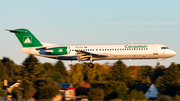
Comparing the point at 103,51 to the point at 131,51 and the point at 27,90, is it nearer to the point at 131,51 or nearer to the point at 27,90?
the point at 131,51

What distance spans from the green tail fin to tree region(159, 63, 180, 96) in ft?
71.8

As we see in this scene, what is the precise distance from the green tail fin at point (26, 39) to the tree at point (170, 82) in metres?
21.9

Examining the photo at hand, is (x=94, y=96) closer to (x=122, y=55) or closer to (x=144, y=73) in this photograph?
(x=122, y=55)

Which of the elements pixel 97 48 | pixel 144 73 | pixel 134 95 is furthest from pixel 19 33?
pixel 144 73

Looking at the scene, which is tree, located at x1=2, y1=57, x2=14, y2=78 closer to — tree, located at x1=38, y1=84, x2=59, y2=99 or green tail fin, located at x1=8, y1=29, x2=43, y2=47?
tree, located at x1=38, y1=84, x2=59, y2=99

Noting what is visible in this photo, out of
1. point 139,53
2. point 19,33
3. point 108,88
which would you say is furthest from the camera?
point 108,88

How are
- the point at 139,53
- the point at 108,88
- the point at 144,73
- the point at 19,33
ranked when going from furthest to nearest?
the point at 144,73, the point at 108,88, the point at 19,33, the point at 139,53

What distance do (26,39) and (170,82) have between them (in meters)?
25.5

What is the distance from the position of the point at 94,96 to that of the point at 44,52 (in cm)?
968

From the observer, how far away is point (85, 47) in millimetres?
41656

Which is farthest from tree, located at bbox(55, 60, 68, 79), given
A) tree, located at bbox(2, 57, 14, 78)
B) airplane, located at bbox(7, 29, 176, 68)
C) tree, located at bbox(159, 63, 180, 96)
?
airplane, located at bbox(7, 29, 176, 68)

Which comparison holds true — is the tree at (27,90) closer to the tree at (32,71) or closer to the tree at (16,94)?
the tree at (16,94)

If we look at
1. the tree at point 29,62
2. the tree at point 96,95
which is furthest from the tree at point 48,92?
the tree at point 29,62

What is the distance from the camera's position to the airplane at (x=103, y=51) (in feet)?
132
